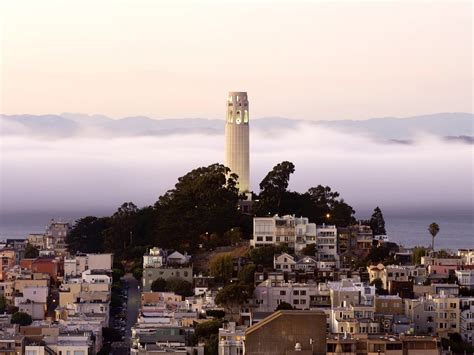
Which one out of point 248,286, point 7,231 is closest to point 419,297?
point 248,286

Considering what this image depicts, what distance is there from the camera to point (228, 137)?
219ft

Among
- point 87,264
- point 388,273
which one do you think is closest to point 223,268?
point 388,273

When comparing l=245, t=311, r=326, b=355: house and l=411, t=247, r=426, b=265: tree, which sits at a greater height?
l=411, t=247, r=426, b=265: tree

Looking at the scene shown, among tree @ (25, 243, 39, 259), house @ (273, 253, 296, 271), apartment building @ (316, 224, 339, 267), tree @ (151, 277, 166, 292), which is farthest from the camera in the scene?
tree @ (25, 243, 39, 259)

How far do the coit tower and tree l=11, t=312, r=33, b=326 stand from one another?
12484mm

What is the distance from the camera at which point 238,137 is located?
66562 millimetres

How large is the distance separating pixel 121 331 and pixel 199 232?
318 inches

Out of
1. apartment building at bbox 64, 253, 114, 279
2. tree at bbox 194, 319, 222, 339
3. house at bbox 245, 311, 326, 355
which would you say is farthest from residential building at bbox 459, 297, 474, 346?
house at bbox 245, 311, 326, 355

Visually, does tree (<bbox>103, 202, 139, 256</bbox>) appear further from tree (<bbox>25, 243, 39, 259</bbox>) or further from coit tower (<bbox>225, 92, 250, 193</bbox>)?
tree (<bbox>25, 243, 39, 259</bbox>)

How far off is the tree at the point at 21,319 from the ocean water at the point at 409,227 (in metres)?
28.5

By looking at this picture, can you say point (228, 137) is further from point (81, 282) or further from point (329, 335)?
point (329, 335)

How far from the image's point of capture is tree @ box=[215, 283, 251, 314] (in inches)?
2103

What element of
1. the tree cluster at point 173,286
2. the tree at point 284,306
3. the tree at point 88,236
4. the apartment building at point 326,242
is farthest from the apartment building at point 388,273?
the tree at point 88,236

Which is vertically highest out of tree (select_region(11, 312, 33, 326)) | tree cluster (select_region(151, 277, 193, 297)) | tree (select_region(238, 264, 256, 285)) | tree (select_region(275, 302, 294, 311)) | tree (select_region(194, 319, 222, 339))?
tree (select_region(238, 264, 256, 285))
